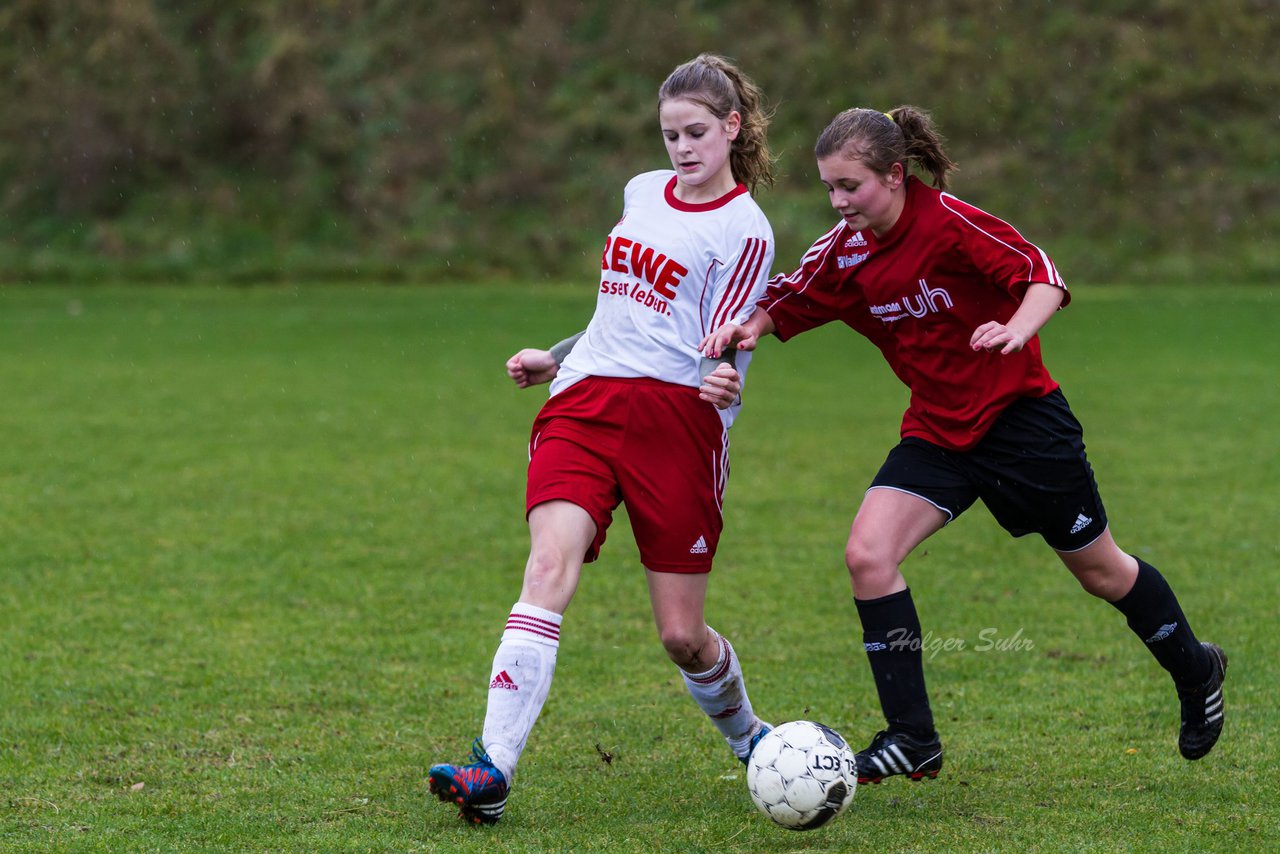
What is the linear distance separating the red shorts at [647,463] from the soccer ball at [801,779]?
0.58 metres

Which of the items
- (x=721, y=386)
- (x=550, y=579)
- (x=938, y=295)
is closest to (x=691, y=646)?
(x=550, y=579)

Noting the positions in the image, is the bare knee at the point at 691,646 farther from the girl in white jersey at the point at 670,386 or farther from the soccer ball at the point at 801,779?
the soccer ball at the point at 801,779

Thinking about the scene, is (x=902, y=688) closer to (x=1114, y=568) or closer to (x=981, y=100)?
(x=1114, y=568)

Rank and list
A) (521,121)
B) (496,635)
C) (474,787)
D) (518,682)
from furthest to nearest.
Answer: (521,121) → (496,635) → (518,682) → (474,787)

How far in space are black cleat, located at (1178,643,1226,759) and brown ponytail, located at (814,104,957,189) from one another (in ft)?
5.58

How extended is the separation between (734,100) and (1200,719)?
2.22 m

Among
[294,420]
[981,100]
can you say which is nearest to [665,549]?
[294,420]

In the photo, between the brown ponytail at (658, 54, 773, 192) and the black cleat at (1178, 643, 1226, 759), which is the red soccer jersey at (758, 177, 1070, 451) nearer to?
the brown ponytail at (658, 54, 773, 192)

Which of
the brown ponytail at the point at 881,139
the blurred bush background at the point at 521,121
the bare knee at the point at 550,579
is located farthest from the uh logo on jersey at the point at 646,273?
the blurred bush background at the point at 521,121

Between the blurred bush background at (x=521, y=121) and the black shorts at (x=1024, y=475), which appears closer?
the black shorts at (x=1024, y=475)

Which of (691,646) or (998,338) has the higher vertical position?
(998,338)

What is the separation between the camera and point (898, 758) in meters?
4.09

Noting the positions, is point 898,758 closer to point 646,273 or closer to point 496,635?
point 646,273

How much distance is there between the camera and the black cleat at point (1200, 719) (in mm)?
4449
